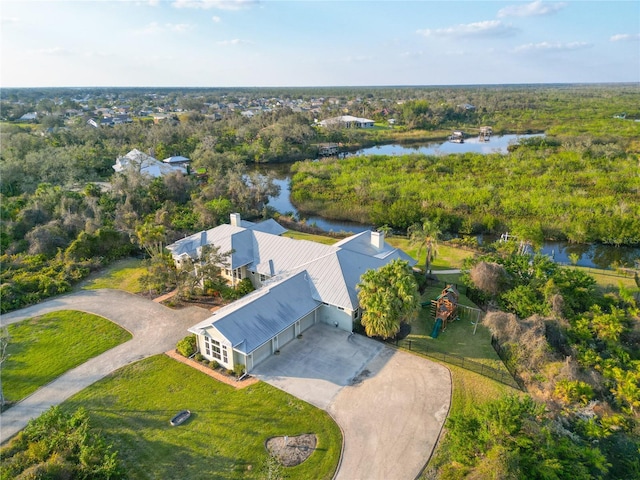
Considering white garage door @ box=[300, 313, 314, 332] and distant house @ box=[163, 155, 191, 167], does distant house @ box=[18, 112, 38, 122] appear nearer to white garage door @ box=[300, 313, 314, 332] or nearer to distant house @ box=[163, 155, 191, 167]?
distant house @ box=[163, 155, 191, 167]

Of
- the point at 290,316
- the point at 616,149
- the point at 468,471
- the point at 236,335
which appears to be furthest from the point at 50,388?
the point at 616,149

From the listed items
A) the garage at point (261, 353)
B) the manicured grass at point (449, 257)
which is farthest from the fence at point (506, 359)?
the garage at point (261, 353)

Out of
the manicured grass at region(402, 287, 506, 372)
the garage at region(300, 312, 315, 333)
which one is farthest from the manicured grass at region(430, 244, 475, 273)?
the garage at region(300, 312, 315, 333)

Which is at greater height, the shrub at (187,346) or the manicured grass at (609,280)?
the manicured grass at (609,280)

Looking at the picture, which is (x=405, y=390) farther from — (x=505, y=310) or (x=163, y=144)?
(x=163, y=144)

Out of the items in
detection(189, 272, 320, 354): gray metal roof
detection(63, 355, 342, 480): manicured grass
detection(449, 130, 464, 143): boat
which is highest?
detection(449, 130, 464, 143): boat

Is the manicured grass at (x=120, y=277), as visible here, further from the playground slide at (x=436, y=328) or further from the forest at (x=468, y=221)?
the playground slide at (x=436, y=328)
